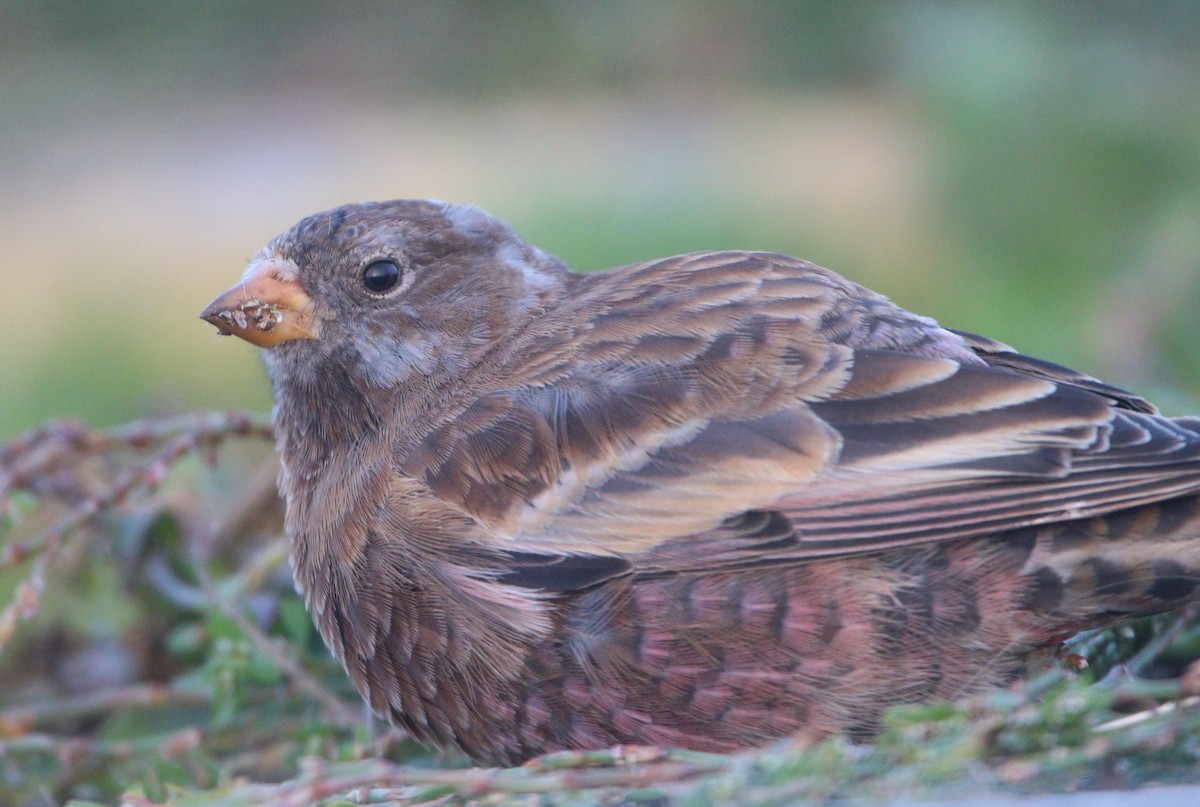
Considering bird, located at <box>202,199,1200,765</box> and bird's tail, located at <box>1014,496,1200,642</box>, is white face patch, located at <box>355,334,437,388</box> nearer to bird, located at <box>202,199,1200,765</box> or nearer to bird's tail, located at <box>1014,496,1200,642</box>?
bird, located at <box>202,199,1200,765</box>

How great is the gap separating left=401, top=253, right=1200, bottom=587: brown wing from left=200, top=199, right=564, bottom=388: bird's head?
0.33m

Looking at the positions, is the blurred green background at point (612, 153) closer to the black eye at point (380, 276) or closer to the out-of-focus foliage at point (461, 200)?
the out-of-focus foliage at point (461, 200)

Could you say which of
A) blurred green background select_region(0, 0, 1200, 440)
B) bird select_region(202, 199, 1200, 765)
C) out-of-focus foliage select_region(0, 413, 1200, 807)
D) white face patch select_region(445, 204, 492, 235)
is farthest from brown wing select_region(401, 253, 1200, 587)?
blurred green background select_region(0, 0, 1200, 440)

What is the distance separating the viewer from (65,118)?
1443 centimetres

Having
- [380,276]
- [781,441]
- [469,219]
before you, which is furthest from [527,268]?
[781,441]

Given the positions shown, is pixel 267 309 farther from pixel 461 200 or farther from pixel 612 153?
pixel 612 153

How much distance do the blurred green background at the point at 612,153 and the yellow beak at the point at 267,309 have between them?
2097 millimetres

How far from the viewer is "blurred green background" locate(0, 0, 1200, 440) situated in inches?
329

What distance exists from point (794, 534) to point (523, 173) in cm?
859

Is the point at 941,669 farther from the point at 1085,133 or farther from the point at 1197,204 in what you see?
the point at 1085,133

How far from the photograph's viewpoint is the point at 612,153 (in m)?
11.8

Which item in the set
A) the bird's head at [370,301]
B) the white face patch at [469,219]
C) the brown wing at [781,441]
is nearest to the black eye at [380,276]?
the bird's head at [370,301]

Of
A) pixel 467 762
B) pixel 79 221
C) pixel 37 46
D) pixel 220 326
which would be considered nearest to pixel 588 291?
pixel 220 326

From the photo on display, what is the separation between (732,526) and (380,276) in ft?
3.86
